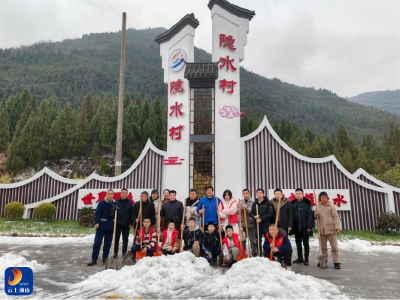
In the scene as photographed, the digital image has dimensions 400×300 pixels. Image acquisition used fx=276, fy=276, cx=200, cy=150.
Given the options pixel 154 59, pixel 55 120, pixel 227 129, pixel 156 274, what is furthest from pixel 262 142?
pixel 154 59

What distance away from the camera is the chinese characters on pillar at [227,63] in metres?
9.15

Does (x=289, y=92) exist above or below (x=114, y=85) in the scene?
above

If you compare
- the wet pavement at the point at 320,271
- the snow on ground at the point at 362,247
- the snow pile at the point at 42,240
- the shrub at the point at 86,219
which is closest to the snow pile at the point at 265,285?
the wet pavement at the point at 320,271

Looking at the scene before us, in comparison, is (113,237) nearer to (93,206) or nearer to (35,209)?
(93,206)

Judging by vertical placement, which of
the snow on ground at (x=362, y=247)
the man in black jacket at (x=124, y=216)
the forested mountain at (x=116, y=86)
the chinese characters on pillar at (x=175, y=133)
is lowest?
the snow on ground at (x=362, y=247)

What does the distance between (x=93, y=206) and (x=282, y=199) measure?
294 inches

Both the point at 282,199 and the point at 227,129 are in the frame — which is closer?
the point at 282,199

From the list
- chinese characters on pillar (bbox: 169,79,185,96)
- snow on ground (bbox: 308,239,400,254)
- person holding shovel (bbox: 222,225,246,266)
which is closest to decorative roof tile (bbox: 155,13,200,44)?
chinese characters on pillar (bbox: 169,79,185,96)

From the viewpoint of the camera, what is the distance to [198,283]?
12.1 feet

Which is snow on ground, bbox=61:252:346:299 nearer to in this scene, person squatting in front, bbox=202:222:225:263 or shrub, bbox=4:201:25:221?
person squatting in front, bbox=202:222:225:263

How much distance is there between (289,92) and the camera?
10569 cm

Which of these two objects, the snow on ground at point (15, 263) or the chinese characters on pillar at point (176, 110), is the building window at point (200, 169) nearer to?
the chinese characters on pillar at point (176, 110)

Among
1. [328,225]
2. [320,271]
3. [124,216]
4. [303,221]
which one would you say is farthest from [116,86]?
[320,271]

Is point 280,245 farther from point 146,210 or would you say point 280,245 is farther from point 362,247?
point 362,247
